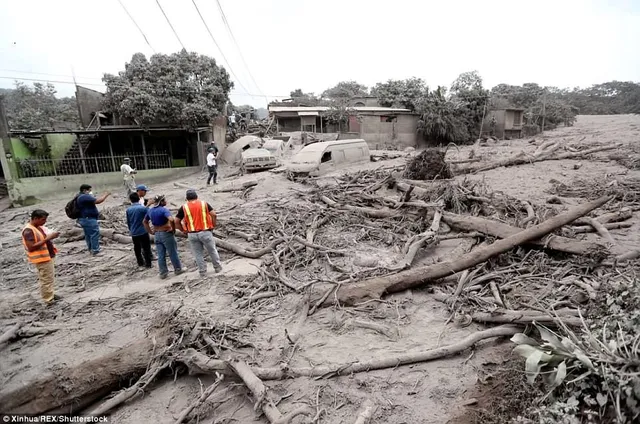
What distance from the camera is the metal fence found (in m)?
16.3

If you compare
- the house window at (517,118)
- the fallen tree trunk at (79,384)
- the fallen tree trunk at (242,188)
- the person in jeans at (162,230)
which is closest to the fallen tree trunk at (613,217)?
the person in jeans at (162,230)

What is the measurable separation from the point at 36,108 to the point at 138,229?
31.2 metres

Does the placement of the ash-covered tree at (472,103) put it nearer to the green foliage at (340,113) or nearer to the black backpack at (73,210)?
the green foliage at (340,113)

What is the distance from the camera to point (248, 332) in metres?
4.66

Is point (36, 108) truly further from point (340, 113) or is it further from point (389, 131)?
point (389, 131)

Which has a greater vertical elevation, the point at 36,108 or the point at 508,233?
the point at 36,108

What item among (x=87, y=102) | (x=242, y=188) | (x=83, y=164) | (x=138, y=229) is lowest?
(x=242, y=188)

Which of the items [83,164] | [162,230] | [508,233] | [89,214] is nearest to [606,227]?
[508,233]

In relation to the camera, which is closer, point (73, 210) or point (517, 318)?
point (517, 318)

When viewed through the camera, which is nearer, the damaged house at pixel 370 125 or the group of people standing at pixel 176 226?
the group of people standing at pixel 176 226

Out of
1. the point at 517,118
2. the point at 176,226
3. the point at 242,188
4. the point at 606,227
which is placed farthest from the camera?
the point at 517,118

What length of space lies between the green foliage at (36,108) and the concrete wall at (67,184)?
8.64 meters

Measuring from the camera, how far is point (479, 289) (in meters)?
5.23

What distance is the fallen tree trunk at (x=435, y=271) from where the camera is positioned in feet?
16.9
